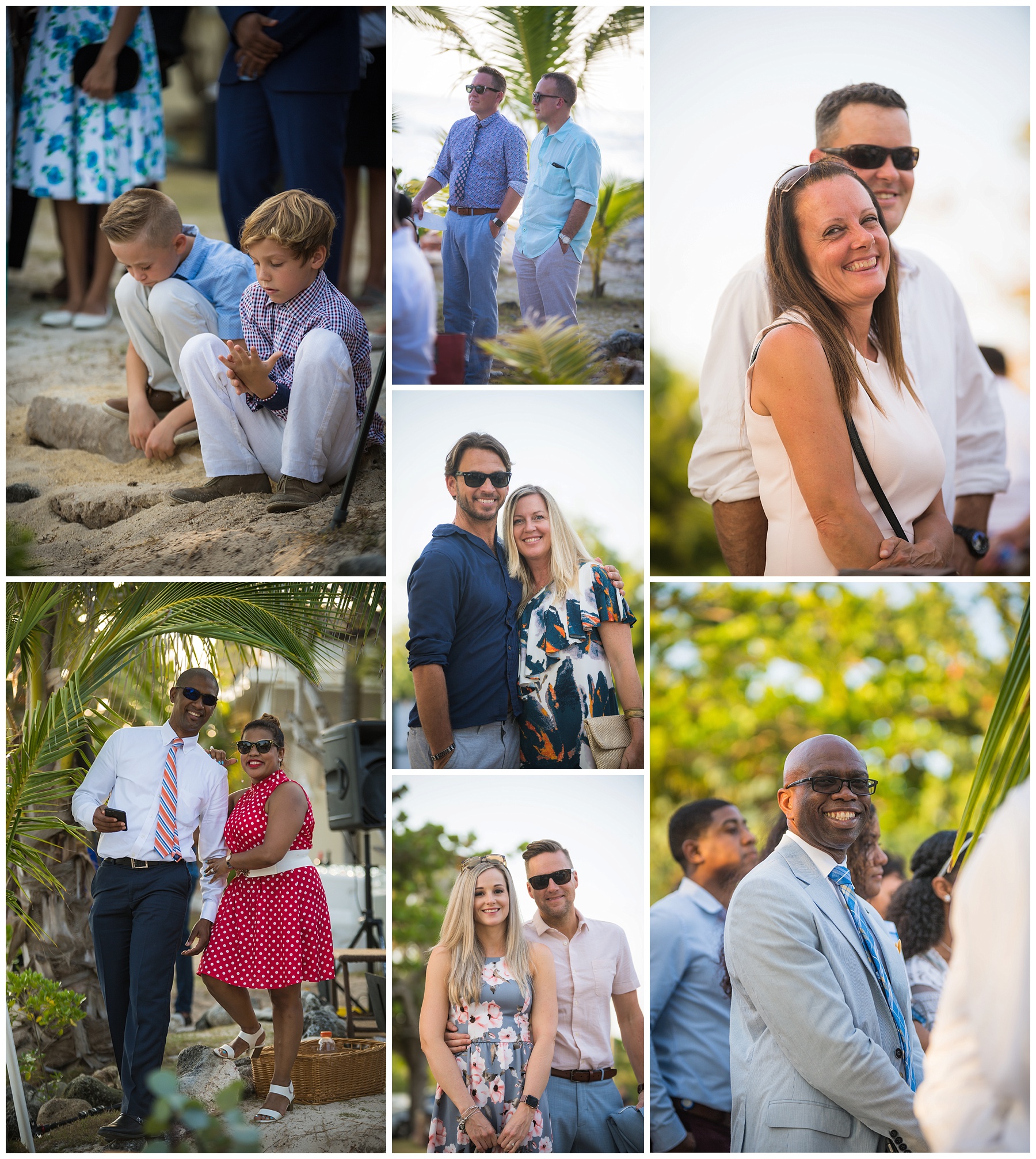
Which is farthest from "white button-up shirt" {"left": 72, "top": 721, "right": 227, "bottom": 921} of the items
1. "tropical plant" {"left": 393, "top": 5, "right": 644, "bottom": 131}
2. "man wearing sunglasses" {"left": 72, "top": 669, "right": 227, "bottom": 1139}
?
"tropical plant" {"left": 393, "top": 5, "right": 644, "bottom": 131}

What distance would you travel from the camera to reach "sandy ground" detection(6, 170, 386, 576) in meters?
3.43

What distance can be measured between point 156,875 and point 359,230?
2.09 meters

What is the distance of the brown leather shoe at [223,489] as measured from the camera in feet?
11.4

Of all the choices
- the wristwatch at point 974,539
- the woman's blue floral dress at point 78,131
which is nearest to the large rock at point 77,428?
the woman's blue floral dress at point 78,131

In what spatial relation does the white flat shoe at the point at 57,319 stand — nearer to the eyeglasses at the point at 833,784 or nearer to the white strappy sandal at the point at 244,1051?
the white strappy sandal at the point at 244,1051

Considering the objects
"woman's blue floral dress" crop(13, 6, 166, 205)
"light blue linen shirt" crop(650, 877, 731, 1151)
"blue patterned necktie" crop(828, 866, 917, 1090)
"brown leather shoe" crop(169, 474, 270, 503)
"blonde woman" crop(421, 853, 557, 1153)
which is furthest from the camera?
"woman's blue floral dress" crop(13, 6, 166, 205)

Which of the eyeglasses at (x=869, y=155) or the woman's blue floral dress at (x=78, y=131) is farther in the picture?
the woman's blue floral dress at (x=78, y=131)

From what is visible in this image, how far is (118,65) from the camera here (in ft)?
12.0

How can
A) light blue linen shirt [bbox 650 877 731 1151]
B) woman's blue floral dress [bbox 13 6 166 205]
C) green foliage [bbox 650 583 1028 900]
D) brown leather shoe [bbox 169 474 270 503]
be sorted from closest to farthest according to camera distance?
light blue linen shirt [bbox 650 877 731 1151], brown leather shoe [bbox 169 474 270 503], woman's blue floral dress [bbox 13 6 166 205], green foliage [bbox 650 583 1028 900]

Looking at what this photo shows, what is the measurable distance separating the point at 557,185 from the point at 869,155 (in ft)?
3.08

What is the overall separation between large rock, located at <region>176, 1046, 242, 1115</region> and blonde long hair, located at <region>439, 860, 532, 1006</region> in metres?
0.72

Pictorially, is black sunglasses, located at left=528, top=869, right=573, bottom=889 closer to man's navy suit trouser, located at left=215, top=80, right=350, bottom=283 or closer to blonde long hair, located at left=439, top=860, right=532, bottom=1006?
blonde long hair, located at left=439, top=860, right=532, bottom=1006

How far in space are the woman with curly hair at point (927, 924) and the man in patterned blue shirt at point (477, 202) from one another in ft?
6.67

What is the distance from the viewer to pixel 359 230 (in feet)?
12.2
